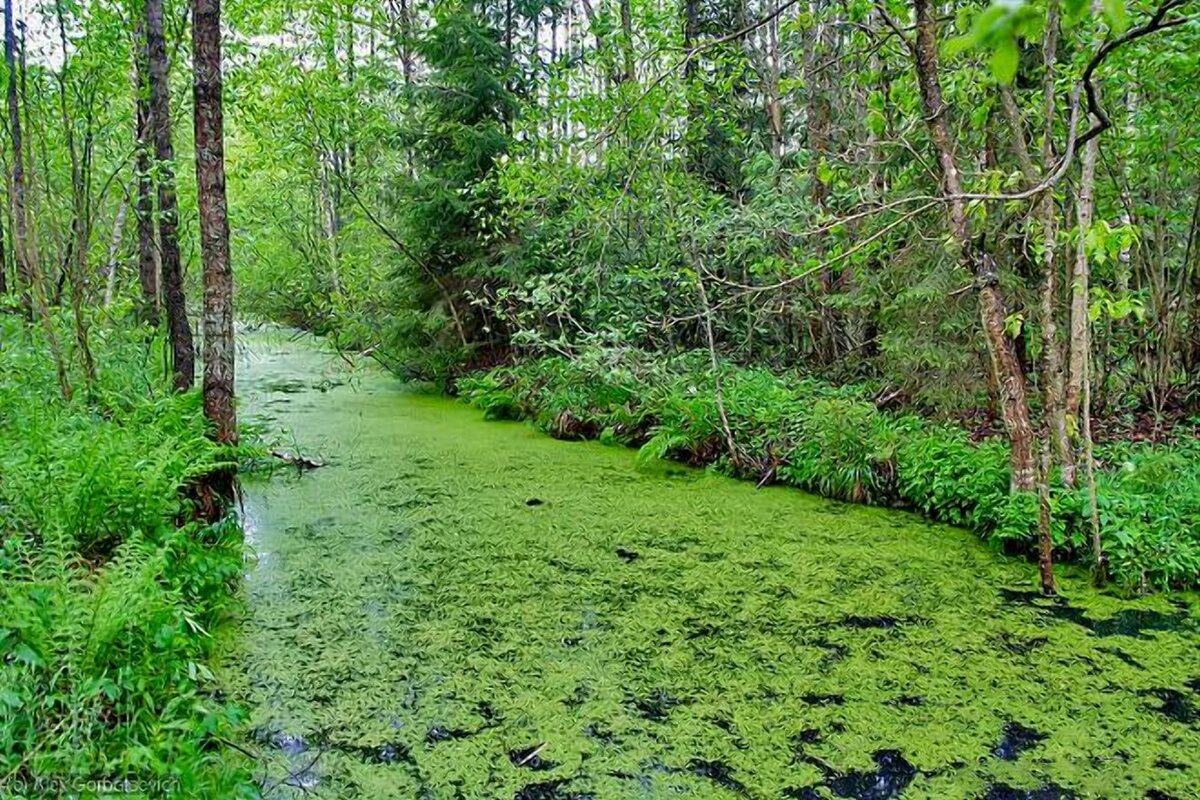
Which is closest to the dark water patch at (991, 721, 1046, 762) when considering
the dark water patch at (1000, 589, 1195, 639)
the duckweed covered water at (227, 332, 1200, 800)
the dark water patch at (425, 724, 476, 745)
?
the duckweed covered water at (227, 332, 1200, 800)

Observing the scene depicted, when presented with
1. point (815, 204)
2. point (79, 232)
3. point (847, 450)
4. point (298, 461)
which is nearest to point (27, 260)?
point (79, 232)

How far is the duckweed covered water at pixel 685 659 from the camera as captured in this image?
210 cm

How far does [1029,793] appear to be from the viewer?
1998 mm

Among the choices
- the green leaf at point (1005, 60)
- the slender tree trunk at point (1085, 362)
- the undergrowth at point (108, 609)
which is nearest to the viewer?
the green leaf at point (1005, 60)

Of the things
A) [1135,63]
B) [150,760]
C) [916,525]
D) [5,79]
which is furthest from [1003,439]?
[5,79]

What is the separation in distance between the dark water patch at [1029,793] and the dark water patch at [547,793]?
1.09 m

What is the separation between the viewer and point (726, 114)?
8375 mm

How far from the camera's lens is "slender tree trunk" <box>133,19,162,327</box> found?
507cm

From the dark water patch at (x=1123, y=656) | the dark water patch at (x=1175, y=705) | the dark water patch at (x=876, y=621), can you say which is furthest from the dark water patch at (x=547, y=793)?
the dark water patch at (x=1123, y=656)

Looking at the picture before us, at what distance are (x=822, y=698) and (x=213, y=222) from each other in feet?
11.2

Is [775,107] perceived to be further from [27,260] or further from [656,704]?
[656,704]

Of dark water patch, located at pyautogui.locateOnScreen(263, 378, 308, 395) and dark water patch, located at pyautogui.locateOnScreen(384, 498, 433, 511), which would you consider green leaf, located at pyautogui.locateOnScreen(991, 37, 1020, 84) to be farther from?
dark water patch, located at pyautogui.locateOnScreen(263, 378, 308, 395)

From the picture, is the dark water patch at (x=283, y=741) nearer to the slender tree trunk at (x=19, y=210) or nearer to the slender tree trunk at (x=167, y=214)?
the slender tree trunk at (x=19, y=210)

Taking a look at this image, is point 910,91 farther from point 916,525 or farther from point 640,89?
point 916,525
